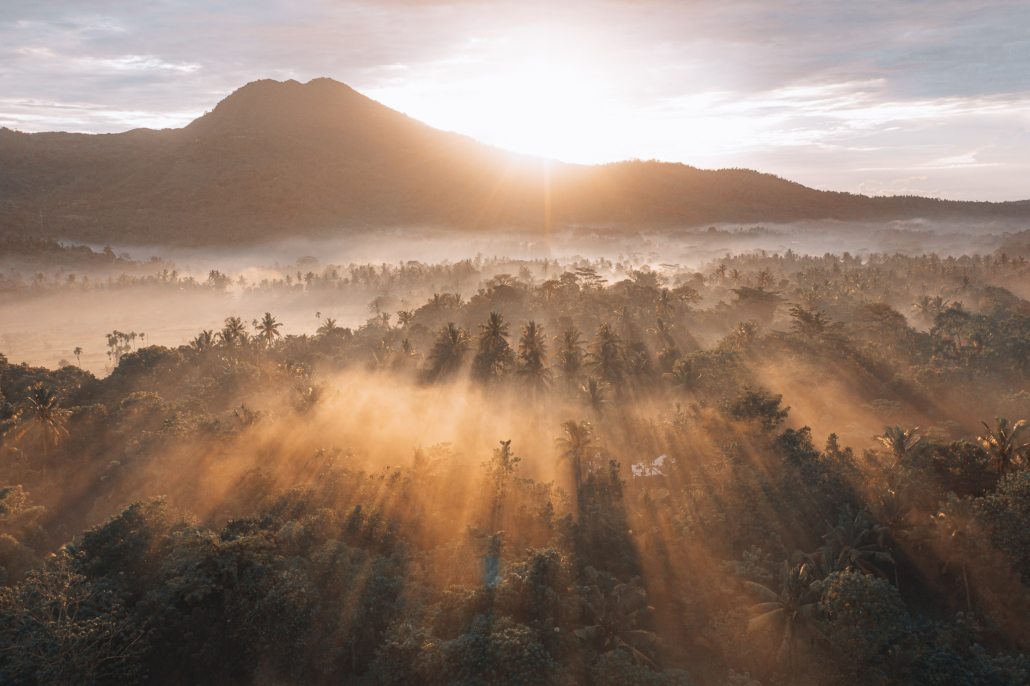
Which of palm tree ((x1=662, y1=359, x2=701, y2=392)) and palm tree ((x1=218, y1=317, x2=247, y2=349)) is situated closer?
palm tree ((x1=662, y1=359, x2=701, y2=392))

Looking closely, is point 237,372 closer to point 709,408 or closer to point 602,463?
point 602,463

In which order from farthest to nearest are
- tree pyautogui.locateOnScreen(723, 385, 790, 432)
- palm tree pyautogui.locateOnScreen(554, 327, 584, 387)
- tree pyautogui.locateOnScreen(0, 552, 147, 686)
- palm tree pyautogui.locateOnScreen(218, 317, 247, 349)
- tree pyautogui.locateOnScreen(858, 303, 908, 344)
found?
palm tree pyautogui.locateOnScreen(218, 317, 247, 349), tree pyautogui.locateOnScreen(858, 303, 908, 344), palm tree pyautogui.locateOnScreen(554, 327, 584, 387), tree pyautogui.locateOnScreen(723, 385, 790, 432), tree pyautogui.locateOnScreen(0, 552, 147, 686)

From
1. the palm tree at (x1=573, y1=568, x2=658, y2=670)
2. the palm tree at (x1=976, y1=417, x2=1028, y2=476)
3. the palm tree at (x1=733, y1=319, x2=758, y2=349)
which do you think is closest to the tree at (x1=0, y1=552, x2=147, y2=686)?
the palm tree at (x1=573, y1=568, x2=658, y2=670)

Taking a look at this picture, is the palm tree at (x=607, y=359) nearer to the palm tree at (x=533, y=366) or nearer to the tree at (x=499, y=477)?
the palm tree at (x=533, y=366)

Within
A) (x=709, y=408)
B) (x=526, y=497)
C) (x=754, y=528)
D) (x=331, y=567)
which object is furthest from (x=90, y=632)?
(x=709, y=408)

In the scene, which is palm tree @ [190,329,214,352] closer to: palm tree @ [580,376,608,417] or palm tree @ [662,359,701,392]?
palm tree @ [580,376,608,417]

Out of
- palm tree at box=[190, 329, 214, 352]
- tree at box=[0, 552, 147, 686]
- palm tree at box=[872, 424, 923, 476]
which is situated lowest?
tree at box=[0, 552, 147, 686]

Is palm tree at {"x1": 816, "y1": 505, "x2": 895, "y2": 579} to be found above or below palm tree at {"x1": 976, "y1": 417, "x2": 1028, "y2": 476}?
below

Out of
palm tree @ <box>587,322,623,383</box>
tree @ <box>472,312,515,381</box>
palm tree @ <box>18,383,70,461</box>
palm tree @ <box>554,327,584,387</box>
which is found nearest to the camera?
palm tree @ <box>18,383,70,461</box>
